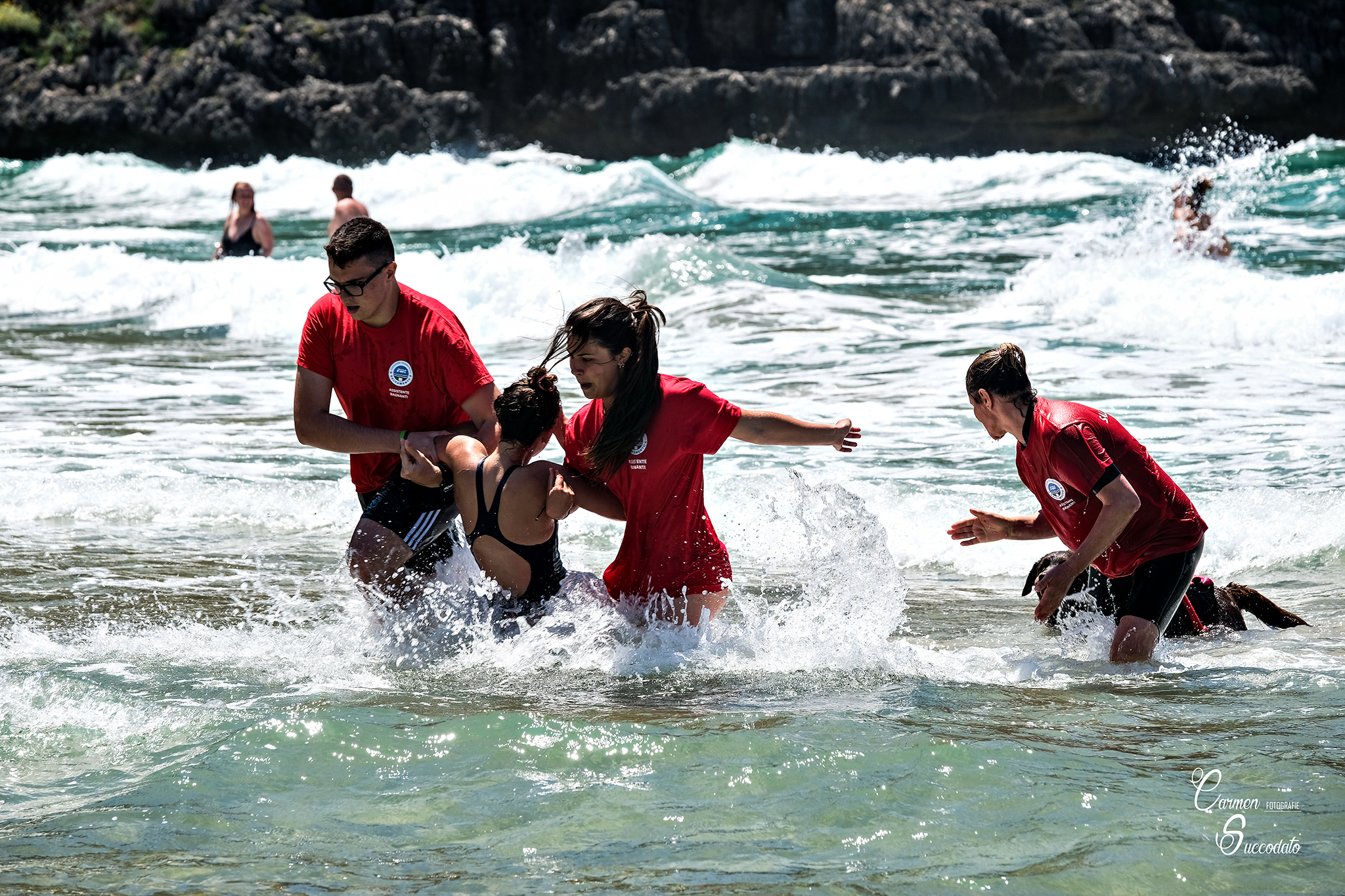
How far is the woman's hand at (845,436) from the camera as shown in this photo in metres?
4.22

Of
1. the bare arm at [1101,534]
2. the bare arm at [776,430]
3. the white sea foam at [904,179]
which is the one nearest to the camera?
the bare arm at [776,430]

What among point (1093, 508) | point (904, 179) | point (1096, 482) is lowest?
point (1093, 508)

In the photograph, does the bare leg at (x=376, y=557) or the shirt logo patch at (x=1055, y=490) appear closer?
the shirt logo patch at (x=1055, y=490)

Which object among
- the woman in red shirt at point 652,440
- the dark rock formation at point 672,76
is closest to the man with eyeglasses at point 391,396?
the woman in red shirt at point 652,440

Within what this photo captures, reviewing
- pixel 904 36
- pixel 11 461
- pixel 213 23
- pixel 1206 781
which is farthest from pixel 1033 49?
pixel 1206 781

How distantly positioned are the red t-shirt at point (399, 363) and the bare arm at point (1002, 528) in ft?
6.05

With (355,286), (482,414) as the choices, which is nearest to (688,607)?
(482,414)

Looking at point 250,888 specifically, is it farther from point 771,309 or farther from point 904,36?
point 904,36

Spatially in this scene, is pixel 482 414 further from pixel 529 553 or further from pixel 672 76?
pixel 672 76

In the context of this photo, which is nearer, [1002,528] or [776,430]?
[776,430]

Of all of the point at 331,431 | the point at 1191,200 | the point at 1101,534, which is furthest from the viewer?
the point at 1191,200

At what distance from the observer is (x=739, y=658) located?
445 centimetres

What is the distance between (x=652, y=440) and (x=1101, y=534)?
59.7 inches

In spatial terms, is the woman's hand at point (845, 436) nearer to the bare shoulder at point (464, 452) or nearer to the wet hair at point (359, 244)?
the bare shoulder at point (464, 452)
